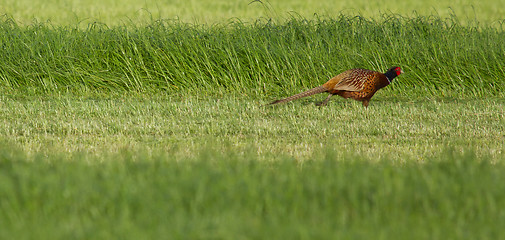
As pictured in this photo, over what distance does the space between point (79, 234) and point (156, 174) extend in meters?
0.85

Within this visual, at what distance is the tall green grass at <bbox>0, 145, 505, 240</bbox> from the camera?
2770 millimetres

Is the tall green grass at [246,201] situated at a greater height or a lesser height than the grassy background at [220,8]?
lesser

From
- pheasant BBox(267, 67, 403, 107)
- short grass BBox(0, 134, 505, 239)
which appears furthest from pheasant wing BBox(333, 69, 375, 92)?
short grass BBox(0, 134, 505, 239)

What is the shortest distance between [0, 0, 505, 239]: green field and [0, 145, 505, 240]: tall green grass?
1 cm

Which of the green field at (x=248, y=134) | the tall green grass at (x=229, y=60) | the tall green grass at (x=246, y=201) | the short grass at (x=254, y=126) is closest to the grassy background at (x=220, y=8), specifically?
the green field at (x=248, y=134)

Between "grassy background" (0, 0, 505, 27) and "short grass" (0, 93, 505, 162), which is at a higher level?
"grassy background" (0, 0, 505, 27)

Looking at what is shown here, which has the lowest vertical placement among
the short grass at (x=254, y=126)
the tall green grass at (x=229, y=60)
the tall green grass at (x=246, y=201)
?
the tall green grass at (x=246, y=201)

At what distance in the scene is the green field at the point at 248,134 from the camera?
9.87ft

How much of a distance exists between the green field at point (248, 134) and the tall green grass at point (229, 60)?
0.03 metres

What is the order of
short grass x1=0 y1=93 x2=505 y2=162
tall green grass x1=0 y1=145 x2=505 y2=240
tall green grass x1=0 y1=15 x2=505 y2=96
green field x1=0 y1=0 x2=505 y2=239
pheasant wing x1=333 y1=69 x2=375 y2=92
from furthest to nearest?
tall green grass x1=0 y1=15 x2=505 y2=96
pheasant wing x1=333 y1=69 x2=375 y2=92
short grass x1=0 y1=93 x2=505 y2=162
green field x1=0 y1=0 x2=505 y2=239
tall green grass x1=0 y1=145 x2=505 y2=240

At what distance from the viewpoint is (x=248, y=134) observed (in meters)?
6.46

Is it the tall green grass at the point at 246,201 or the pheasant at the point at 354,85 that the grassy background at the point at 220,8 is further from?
the tall green grass at the point at 246,201

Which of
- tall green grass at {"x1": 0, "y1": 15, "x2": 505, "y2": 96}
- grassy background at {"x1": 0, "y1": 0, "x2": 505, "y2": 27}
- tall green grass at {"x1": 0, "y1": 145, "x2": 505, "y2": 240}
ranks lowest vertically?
tall green grass at {"x1": 0, "y1": 145, "x2": 505, "y2": 240}

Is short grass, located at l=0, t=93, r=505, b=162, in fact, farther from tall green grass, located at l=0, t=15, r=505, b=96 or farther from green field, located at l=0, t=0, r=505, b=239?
tall green grass, located at l=0, t=15, r=505, b=96
